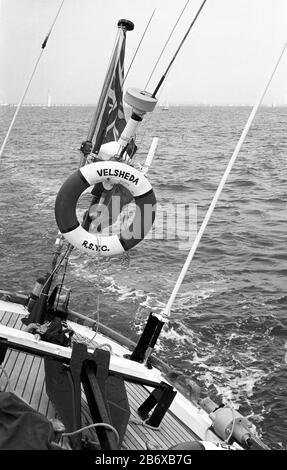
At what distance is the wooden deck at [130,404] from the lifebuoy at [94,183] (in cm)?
168

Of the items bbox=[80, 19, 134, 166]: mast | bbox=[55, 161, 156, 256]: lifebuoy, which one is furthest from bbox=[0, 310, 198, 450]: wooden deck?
bbox=[80, 19, 134, 166]: mast

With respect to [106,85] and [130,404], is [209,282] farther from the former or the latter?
[130,404]

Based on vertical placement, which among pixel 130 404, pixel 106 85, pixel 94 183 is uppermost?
pixel 106 85

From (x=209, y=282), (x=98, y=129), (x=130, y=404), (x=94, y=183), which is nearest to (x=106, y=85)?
(x=98, y=129)

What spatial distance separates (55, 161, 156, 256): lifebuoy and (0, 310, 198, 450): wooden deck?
1679mm

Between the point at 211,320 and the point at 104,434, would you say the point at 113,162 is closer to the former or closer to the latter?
the point at 104,434

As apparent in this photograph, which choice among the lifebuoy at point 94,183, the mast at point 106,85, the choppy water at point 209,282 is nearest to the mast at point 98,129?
the mast at point 106,85

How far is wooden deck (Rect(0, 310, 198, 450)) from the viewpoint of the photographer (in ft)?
17.2

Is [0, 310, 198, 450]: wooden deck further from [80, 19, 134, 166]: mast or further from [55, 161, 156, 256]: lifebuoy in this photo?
[80, 19, 134, 166]: mast

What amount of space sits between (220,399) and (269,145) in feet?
145

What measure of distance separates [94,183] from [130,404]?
2.76 metres

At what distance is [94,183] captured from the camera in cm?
627

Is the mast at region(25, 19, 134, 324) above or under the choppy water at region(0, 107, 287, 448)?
above
